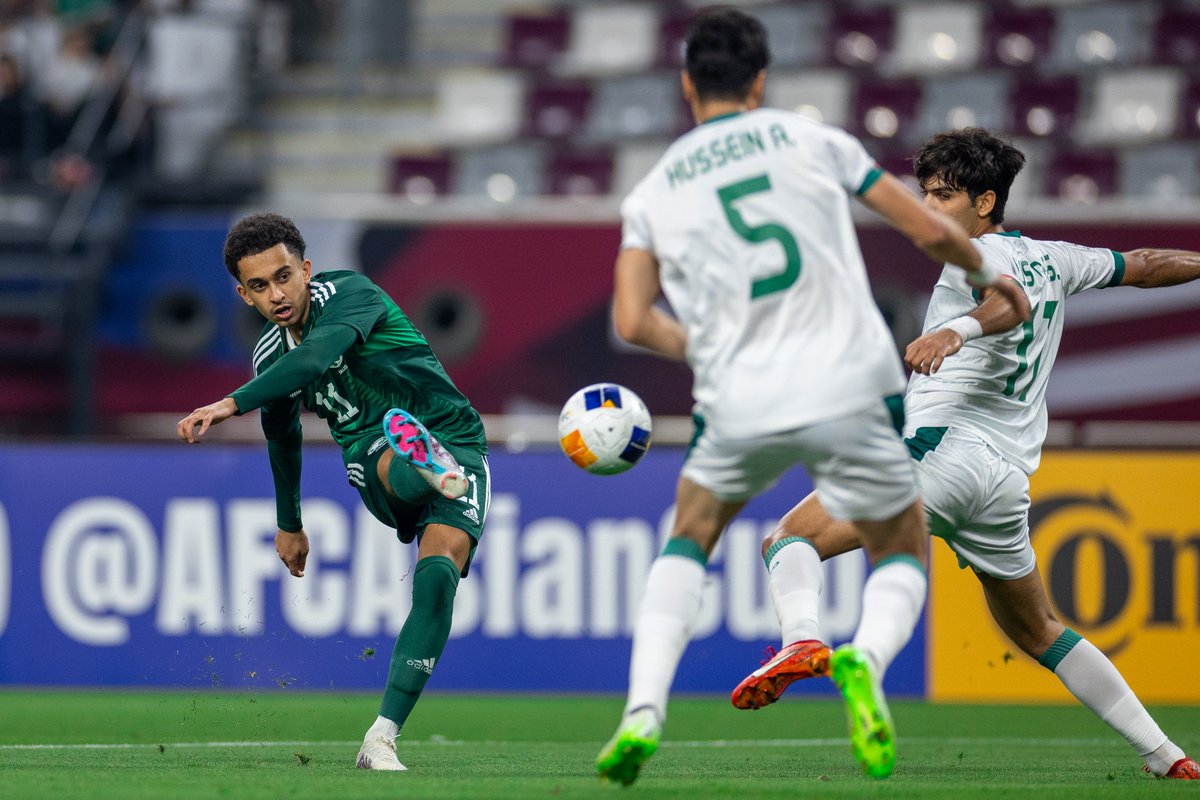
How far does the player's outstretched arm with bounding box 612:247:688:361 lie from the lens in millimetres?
4473

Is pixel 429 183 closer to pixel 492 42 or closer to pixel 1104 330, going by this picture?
pixel 492 42

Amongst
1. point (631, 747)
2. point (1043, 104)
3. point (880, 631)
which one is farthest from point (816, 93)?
point (631, 747)

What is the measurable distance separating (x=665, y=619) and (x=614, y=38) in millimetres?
11035

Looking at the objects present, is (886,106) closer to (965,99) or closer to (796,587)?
(965,99)

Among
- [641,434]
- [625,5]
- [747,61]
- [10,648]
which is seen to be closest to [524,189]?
[625,5]

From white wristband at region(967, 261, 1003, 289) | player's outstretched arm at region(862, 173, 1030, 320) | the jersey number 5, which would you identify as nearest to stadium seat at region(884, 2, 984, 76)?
white wristband at region(967, 261, 1003, 289)

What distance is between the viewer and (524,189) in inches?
537

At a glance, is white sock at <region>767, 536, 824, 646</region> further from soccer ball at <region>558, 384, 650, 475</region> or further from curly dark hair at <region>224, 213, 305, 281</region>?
curly dark hair at <region>224, 213, 305, 281</region>

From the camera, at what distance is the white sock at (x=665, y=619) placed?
447 cm

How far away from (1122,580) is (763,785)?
5300 mm

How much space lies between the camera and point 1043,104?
544 inches

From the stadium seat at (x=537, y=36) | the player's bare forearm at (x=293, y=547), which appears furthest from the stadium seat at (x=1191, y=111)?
the player's bare forearm at (x=293, y=547)

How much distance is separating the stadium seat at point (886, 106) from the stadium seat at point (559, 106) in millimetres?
2325

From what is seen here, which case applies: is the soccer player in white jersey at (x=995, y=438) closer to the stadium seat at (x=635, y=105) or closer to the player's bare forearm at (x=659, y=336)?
the player's bare forearm at (x=659, y=336)
